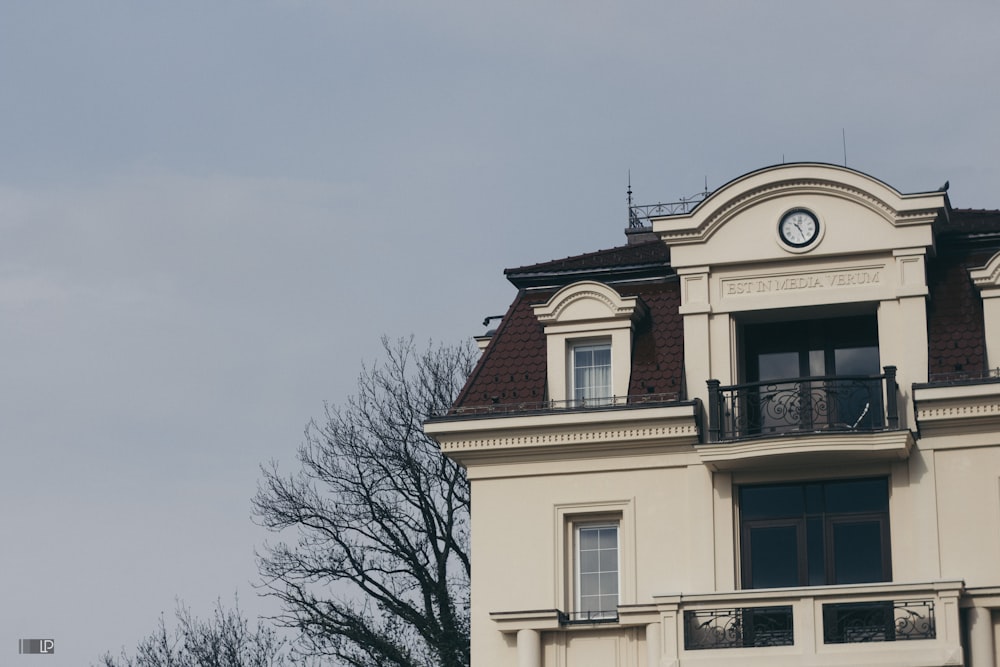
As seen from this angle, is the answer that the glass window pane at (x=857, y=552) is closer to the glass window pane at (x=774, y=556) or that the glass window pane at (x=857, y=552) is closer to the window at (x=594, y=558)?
the glass window pane at (x=774, y=556)

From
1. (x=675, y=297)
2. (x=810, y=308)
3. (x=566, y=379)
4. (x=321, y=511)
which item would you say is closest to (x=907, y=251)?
(x=810, y=308)

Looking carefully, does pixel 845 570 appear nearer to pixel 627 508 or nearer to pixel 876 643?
pixel 876 643

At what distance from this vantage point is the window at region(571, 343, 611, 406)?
3372 cm

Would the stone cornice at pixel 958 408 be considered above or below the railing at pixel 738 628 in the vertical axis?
above

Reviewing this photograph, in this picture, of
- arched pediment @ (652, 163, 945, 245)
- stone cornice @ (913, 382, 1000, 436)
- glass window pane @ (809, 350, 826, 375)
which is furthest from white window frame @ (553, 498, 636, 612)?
stone cornice @ (913, 382, 1000, 436)

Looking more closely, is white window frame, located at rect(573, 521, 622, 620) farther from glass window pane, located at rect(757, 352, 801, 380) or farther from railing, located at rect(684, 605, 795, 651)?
glass window pane, located at rect(757, 352, 801, 380)

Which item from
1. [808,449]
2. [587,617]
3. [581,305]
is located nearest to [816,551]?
[808,449]

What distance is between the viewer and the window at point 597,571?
32.6 metres

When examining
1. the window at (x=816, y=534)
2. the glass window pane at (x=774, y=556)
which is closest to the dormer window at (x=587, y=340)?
the window at (x=816, y=534)

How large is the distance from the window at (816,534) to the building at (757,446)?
4cm

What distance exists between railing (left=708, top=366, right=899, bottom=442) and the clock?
252 centimetres

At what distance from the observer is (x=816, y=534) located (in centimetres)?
3219

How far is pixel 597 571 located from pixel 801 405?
4609 mm

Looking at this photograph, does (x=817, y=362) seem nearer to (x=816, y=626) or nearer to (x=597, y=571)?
(x=816, y=626)
